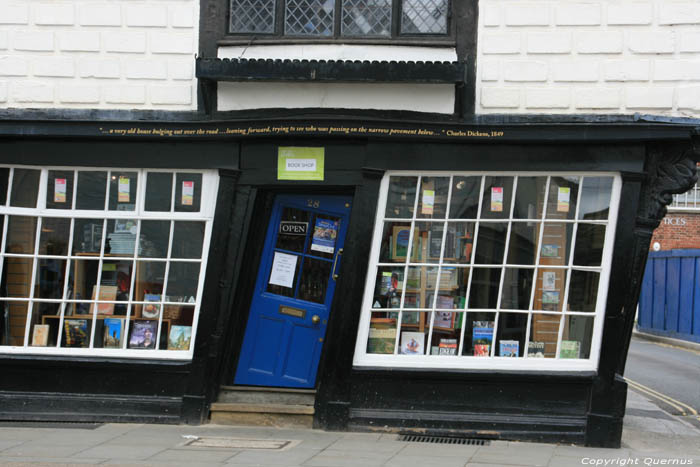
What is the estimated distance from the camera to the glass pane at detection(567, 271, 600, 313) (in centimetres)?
743

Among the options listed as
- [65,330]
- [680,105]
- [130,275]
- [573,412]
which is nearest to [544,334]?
[573,412]

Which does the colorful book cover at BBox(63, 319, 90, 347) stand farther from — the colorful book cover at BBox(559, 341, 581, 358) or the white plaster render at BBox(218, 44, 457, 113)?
the colorful book cover at BBox(559, 341, 581, 358)

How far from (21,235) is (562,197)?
232 inches

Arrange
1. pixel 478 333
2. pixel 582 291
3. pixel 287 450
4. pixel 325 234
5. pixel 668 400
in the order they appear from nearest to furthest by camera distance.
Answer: pixel 287 450 < pixel 582 291 < pixel 478 333 < pixel 325 234 < pixel 668 400

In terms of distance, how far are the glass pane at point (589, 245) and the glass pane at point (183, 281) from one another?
13.3 feet

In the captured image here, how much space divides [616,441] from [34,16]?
24.9ft

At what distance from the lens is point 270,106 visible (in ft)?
25.0

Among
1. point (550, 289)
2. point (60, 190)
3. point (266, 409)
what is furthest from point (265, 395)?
point (550, 289)

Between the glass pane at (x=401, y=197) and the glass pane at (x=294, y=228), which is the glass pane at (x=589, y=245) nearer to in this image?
the glass pane at (x=401, y=197)

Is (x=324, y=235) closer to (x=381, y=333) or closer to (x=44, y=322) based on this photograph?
(x=381, y=333)

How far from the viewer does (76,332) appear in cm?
791

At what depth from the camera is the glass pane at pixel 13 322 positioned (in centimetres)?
794

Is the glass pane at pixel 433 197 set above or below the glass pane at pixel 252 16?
below

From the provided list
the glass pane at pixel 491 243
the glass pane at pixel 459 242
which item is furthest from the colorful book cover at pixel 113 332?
the glass pane at pixel 491 243
